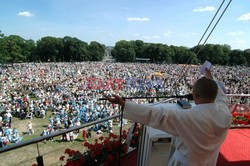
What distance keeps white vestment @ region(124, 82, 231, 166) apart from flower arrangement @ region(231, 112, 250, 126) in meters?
4.67

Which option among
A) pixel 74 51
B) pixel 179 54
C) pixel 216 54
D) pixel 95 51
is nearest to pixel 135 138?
pixel 74 51

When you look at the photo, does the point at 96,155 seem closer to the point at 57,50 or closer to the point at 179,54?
the point at 57,50

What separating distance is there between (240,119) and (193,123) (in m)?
5.15

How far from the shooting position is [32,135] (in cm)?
1427

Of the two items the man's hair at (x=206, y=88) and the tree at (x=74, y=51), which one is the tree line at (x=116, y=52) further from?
the man's hair at (x=206, y=88)

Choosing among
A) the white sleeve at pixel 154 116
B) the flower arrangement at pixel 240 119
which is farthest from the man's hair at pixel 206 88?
the flower arrangement at pixel 240 119

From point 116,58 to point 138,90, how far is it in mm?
75433

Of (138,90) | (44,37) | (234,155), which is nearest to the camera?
(234,155)

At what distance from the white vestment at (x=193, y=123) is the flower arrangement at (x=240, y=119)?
4.67 m

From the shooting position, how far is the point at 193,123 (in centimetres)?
157

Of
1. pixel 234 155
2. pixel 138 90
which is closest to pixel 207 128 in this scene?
pixel 234 155

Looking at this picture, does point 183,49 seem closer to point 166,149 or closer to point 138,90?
point 138,90

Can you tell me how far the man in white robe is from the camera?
1.56 meters

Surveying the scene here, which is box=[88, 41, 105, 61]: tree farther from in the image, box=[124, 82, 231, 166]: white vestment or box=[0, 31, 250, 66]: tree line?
box=[124, 82, 231, 166]: white vestment
